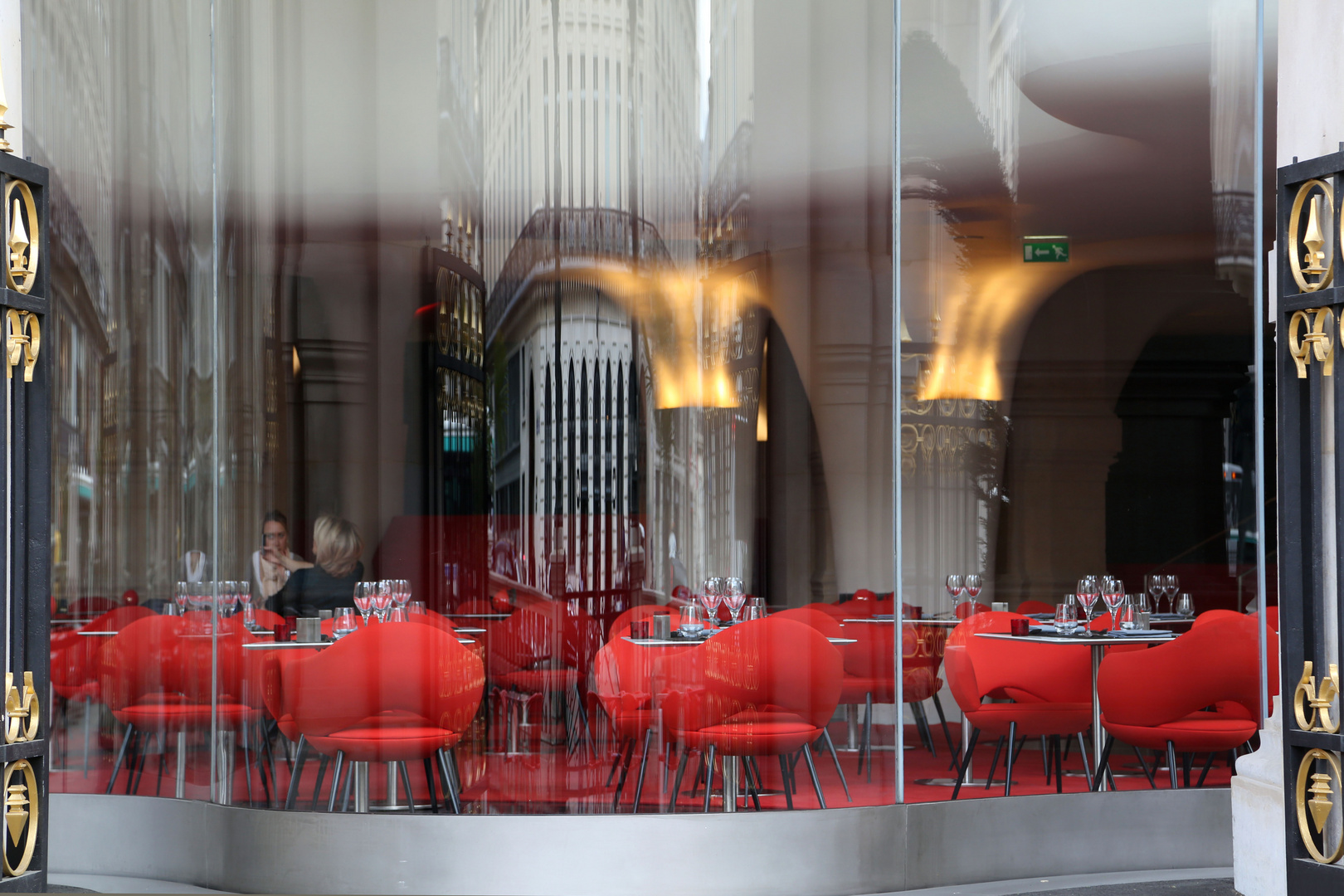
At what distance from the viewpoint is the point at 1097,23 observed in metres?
7.10

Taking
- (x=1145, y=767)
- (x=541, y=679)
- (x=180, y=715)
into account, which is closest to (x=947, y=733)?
(x=1145, y=767)

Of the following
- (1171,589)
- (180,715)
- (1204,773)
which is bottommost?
(1204,773)

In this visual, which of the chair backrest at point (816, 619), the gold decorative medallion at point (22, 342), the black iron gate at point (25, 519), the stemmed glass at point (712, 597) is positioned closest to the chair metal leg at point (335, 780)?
the stemmed glass at point (712, 597)

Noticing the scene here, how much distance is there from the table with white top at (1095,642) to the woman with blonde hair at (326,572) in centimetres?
263

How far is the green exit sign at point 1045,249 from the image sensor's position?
7184 mm

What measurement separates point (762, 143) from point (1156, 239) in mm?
2901

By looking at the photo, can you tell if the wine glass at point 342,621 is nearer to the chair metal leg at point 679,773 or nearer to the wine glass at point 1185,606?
the chair metal leg at point 679,773

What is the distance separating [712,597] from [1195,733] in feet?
6.79

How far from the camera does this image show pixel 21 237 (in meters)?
3.02

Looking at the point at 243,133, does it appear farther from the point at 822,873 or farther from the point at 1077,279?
the point at 1077,279

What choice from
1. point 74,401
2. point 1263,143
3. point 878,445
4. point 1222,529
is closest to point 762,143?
point 878,445

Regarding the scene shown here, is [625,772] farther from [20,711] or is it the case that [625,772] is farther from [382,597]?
[20,711]

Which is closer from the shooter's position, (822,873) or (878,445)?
(822,873)

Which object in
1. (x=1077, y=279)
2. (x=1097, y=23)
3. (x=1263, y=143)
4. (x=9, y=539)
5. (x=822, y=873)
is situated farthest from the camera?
(x=1077, y=279)
